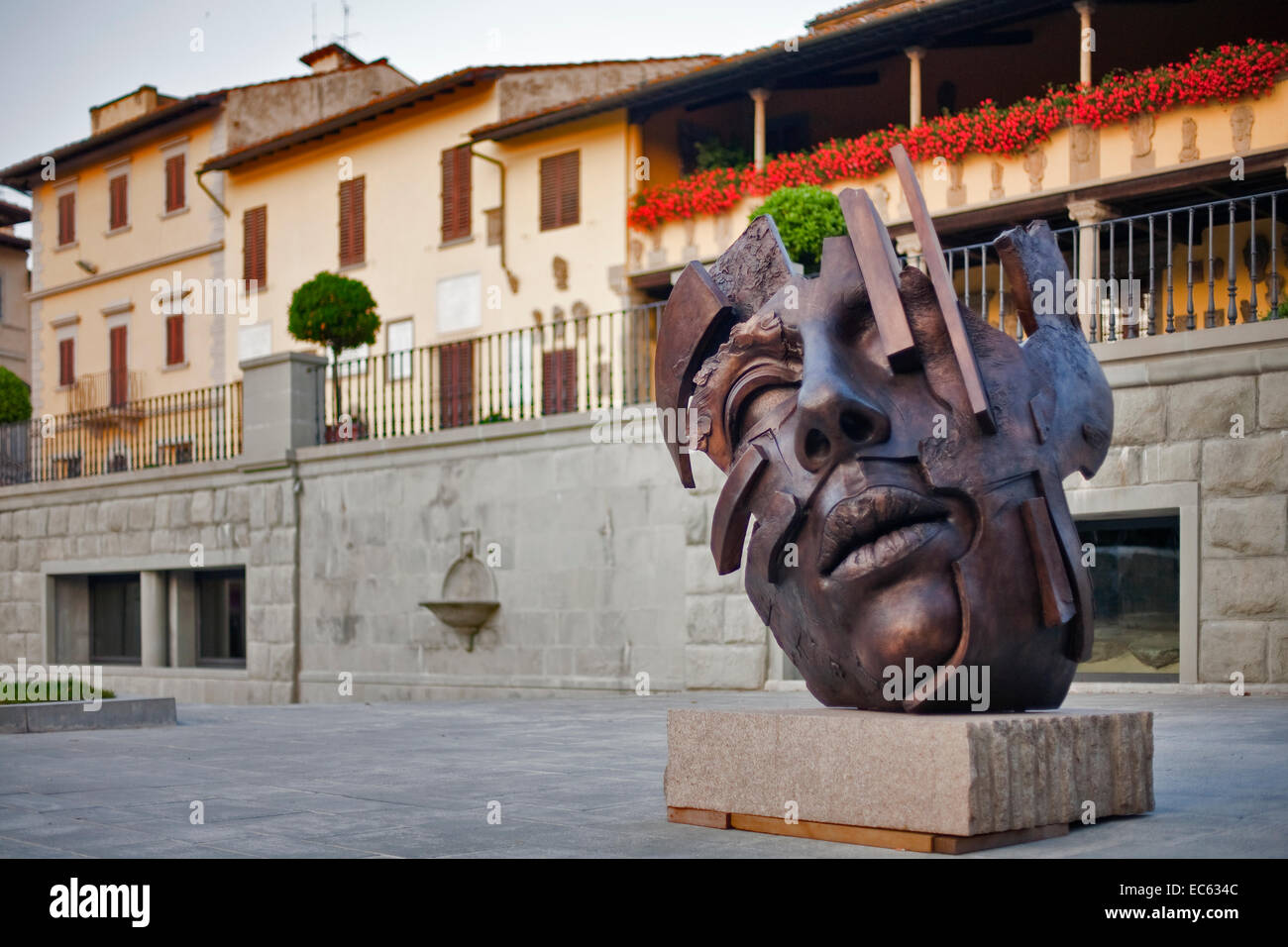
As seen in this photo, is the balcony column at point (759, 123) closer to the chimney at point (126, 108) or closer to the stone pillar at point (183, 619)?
the stone pillar at point (183, 619)

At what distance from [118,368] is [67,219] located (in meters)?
5.04

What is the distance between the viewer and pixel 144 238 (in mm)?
34969

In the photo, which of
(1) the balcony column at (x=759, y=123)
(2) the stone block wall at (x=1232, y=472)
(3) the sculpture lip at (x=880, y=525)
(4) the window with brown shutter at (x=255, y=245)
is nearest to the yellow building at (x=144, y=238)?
(4) the window with brown shutter at (x=255, y=245)

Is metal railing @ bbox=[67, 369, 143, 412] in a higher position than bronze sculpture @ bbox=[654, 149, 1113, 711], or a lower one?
higher

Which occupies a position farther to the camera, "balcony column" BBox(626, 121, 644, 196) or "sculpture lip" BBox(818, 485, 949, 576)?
"balcony column" BBox(626, 121, 644, 196)

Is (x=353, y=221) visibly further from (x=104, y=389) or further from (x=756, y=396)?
(x=756, y=396)

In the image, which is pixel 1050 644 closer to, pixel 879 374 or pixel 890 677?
pixel 890 677

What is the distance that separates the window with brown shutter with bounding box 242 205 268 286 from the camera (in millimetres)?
32219

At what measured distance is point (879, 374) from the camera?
5324mm

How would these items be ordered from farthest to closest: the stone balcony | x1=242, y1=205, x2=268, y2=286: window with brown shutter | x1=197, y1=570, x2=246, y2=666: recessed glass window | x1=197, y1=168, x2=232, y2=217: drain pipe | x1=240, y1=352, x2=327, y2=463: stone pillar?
x1=197, y1=168, x2=232, y2=217: drain pipe < x1=242, y1=205, x2=268, y2=286: window with brown shutter < x1=197, y1=570, x2=246, y2=666: recessed glass window < x1=240, y1=352, x2=327, y2=463: stone pillar < the stone balcony

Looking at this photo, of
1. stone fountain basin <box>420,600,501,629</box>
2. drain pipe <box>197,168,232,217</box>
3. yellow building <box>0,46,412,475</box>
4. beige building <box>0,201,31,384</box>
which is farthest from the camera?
beige building <box>0,201,31,384</box>

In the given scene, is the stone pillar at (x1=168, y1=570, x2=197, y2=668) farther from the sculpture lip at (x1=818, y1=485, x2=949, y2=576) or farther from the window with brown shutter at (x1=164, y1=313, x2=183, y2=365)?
the sculpture lip at (x1=818, y1=485, x2=949, y2=576)

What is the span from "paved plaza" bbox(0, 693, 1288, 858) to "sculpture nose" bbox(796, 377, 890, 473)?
4.67 feet

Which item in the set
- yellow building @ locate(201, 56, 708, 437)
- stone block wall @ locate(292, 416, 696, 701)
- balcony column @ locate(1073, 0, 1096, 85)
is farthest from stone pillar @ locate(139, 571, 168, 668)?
balcony column @ locate(1073, 0, 1096, 85)
